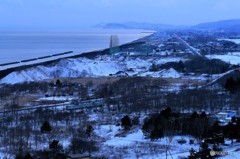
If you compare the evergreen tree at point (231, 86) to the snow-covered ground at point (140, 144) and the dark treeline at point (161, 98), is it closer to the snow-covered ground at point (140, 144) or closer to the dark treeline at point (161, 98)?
the dark treeline at point (161, 98)

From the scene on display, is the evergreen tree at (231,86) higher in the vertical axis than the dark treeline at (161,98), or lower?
higher

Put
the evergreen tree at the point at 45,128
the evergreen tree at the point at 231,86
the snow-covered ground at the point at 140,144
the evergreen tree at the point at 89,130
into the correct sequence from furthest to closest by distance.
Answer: the evergreen tree at the point at 231,86 < the evergreen tree at the point at 45,128 < the evergreen tree at the point at 89,130 < the snow-covered ground at the point at 140,144

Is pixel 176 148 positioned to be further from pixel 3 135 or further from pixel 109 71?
pixel 109 71

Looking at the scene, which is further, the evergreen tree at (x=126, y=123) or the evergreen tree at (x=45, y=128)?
the evergreen tree at (x=126, y=123)

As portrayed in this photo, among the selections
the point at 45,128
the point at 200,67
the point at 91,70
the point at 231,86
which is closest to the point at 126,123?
the point at 45,128

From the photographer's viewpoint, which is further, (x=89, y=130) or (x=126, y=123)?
(x=126, y=123)

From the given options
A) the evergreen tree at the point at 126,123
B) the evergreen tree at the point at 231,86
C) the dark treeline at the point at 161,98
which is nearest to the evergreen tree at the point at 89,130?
the evergreen tree at the point at 126,123

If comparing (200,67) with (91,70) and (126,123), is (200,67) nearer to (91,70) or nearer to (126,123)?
(91,70)

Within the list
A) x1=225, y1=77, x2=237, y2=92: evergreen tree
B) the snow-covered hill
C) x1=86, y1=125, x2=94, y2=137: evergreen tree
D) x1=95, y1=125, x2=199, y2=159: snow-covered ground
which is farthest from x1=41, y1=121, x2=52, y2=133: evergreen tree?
the snow-covered hill
